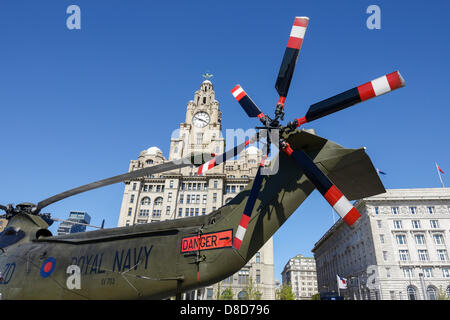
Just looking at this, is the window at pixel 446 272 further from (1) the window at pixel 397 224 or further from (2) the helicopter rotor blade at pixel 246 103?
(2) the helicopter rotor blade at pixel 246 103

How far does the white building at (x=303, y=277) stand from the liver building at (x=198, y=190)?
14488 cm

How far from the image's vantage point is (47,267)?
38.3ft

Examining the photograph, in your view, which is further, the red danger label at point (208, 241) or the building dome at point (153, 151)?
the building dome at point (153, 151)

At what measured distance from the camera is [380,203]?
57.2m

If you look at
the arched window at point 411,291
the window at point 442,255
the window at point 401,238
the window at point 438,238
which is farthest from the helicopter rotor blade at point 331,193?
the window at point 438,238

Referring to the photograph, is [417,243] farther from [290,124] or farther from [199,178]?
[290,124]

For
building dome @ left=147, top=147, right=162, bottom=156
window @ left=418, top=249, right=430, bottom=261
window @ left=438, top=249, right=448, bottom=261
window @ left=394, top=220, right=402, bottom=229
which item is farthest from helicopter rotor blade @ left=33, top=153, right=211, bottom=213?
window @ left=438, top=249, right=448, bottom=261

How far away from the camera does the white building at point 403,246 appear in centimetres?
5022

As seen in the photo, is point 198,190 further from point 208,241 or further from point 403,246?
point 208,241

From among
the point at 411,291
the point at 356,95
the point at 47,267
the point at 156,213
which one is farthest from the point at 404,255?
the point at 47,267

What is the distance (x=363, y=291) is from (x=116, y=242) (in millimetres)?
63429

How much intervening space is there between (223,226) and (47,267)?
27.5ft

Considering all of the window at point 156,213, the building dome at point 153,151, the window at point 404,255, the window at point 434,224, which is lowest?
the window at point 404,255

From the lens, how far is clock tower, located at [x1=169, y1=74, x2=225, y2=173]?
66562 millimetres
